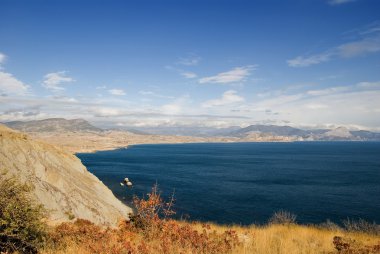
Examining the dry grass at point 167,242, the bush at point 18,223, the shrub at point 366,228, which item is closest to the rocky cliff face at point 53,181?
the dry grass at point 167,242

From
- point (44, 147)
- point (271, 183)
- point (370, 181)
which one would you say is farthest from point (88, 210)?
point (370, 181)

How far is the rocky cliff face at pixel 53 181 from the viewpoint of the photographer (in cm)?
2522

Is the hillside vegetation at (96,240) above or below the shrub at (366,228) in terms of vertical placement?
above

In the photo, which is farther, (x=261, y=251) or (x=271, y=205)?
(x=271, y=205)

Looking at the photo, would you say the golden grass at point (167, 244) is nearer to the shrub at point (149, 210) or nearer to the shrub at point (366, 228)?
the shrub at point (149, 210)

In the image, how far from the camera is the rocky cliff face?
82.8 feet

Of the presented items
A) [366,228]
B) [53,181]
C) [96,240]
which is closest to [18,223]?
[96,240]

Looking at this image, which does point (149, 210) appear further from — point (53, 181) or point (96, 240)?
point (53, 181)

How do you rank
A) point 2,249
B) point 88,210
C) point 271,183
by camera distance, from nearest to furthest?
1. point 2,249
2. point 88,210
3. point 271,183

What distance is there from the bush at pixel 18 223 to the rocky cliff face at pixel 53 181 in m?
11.5

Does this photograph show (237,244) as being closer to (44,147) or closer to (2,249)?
(2,249)

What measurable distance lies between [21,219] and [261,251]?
8.65 metres

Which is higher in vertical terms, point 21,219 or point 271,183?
point 21,219

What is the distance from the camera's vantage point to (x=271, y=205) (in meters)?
65.6
